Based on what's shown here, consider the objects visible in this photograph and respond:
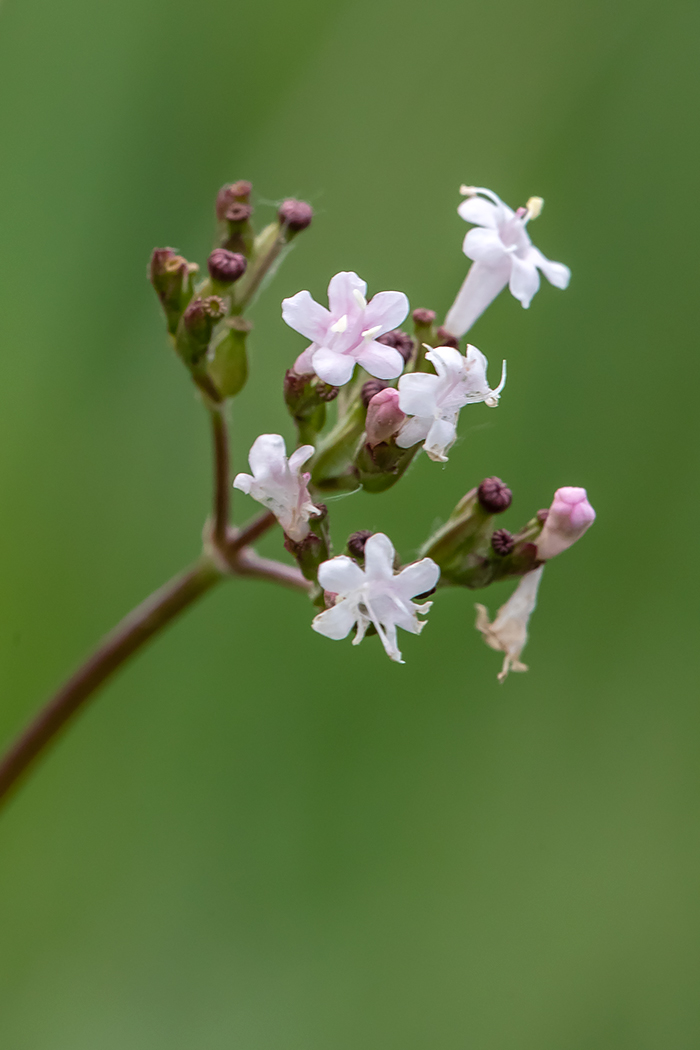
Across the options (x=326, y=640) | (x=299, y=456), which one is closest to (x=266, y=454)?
(x=299, y=456)

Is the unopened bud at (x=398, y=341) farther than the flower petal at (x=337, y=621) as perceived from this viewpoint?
Yes

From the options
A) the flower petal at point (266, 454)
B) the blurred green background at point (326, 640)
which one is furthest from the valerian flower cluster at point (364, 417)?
the blurred green background at point (326, 640)

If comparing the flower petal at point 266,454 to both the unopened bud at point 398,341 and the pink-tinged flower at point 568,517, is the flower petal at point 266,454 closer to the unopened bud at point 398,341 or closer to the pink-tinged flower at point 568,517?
the unopened bud at point 398,341

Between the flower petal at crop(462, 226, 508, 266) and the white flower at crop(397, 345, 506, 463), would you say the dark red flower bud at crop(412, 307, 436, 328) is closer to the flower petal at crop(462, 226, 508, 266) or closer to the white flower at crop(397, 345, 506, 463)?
the flower petal at crop(462, 226, 508, 266)

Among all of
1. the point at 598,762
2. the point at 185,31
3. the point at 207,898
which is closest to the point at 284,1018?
the point at 207,898

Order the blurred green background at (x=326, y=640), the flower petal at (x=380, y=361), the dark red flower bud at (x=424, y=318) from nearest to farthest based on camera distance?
the flower petal at (x=380, y=361)
the dark red flower bud at (x=424, y=318)
the blurred green background at (x=326, y=640)

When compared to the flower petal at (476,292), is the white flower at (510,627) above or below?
below

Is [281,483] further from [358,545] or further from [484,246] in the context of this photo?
[484,246]
